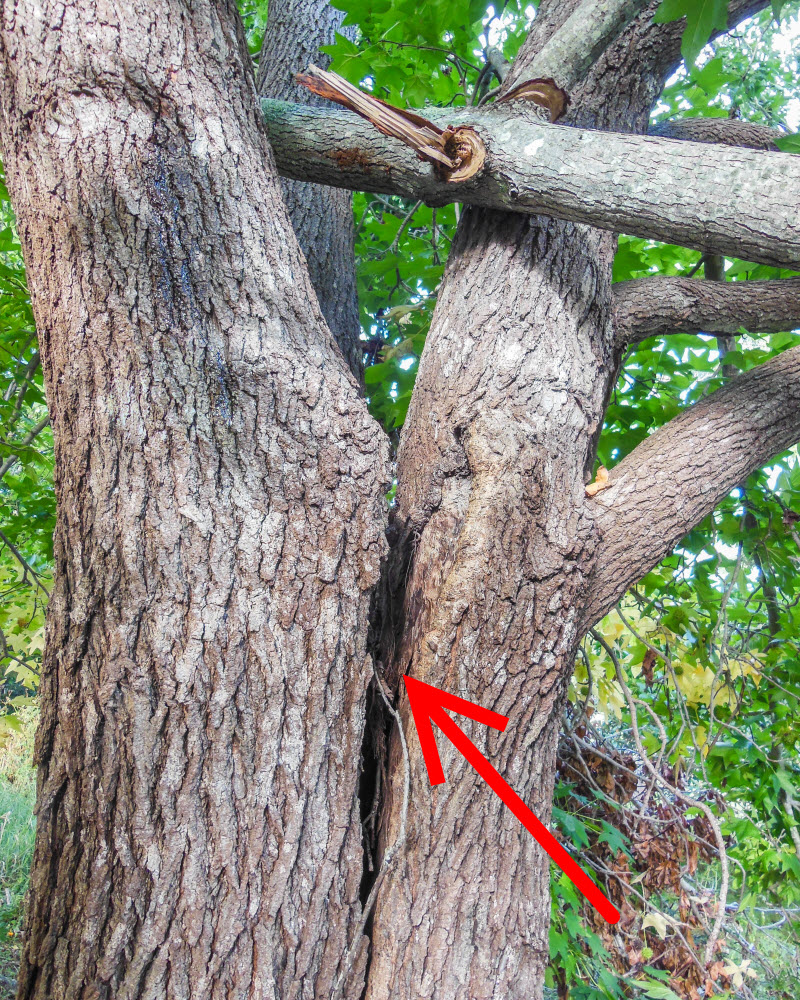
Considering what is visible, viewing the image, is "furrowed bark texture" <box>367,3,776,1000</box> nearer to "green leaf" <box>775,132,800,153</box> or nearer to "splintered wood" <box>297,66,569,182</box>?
"splintered wood" <box>297,66,569,182</box>

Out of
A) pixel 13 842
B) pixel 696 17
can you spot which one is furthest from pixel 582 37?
pixel 13 842

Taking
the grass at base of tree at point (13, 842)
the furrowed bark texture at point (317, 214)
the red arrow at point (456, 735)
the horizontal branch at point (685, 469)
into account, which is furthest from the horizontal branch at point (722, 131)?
the grass at base of tree at point (13, 842)

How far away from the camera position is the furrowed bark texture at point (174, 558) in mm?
1196

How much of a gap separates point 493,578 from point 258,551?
18.8 inches

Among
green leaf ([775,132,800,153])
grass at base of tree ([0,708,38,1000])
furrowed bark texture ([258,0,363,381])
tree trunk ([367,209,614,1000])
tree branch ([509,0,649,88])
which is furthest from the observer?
grass at base of tree ([0,708,38,1000])

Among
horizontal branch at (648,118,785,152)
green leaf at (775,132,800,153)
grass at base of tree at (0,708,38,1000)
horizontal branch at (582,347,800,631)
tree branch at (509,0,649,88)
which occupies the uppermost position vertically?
horizontal branch at (648,118,785,152)

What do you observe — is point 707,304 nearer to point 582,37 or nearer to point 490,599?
point 582,37

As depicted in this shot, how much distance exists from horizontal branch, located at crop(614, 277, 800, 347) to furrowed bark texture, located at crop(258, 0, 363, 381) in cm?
106

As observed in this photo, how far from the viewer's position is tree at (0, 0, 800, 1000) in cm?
121

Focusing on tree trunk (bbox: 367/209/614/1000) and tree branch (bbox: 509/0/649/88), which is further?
tree branch (bbox: 509/0/649/88)

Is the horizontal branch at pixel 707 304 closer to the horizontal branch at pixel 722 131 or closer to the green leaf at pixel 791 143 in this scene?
the green leaf at pixel 791 143

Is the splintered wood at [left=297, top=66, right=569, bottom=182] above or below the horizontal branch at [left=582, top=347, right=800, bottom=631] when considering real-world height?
above

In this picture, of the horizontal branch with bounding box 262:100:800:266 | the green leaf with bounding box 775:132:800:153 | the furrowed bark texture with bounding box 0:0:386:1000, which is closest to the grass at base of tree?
the furrowed bark texture with bounding box 0:0:386:1000

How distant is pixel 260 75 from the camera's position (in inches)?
113
